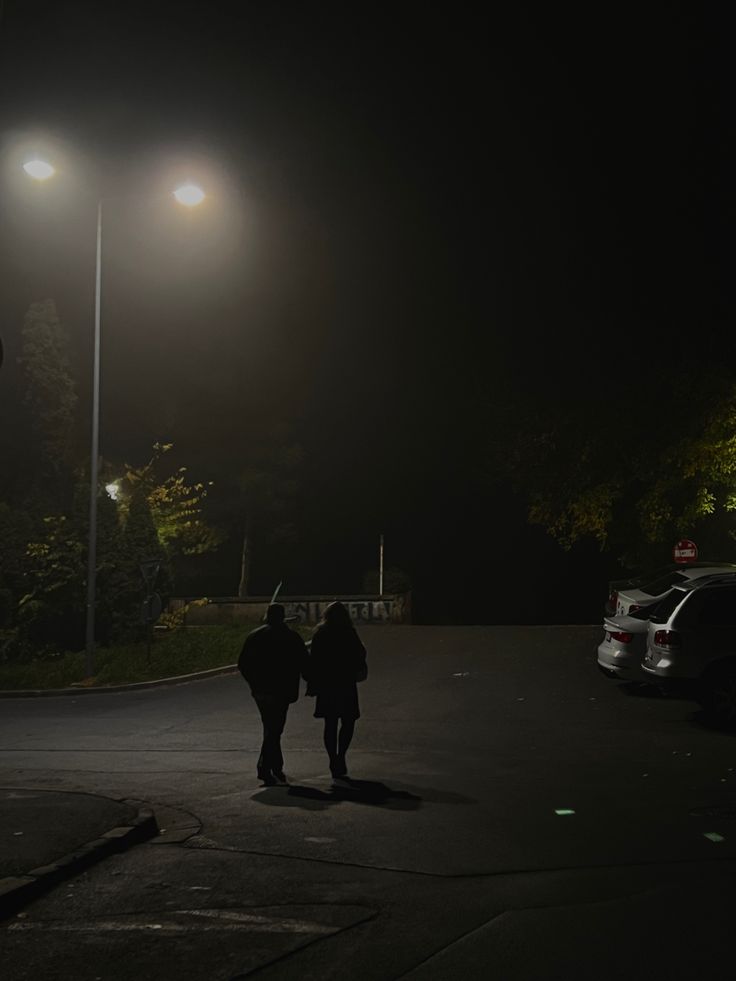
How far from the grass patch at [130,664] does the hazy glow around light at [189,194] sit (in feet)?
29.0

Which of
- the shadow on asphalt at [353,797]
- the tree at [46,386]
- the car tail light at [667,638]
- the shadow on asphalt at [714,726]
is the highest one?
the tree at [46,386]

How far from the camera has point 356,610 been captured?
38125 millimetres

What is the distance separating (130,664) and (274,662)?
1347 cm

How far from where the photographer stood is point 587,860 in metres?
7.43

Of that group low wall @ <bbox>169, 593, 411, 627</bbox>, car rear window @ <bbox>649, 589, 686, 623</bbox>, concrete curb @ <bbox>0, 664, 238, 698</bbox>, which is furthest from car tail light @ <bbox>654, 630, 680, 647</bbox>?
low wall @ <bbox>169, 593, 411, 627</bbox>

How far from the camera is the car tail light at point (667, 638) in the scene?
14.3 m

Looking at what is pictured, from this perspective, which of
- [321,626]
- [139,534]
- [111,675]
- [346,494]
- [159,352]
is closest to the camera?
[321,626]

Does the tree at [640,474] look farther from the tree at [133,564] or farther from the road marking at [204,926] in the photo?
the road marking at [204,926]

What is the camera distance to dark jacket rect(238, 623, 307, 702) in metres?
10.9

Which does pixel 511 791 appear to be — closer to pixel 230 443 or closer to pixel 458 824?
pixel 458 824

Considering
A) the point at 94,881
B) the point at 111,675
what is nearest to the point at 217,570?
the point at 111,675

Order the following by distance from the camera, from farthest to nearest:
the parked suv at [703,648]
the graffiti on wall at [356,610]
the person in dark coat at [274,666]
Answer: the graffiti on wall at [356,610] < the parked suv at [703,648] < the person in dark coat at [274,666]

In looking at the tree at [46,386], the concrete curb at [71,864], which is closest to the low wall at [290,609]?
the tree at [46,386]

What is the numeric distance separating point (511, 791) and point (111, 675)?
13.5 metres
